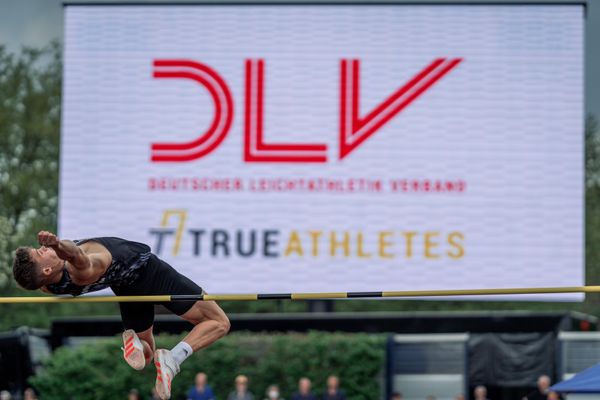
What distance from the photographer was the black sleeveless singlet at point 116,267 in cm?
921

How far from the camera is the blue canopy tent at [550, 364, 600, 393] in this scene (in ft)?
41.6

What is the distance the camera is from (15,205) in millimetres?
40844

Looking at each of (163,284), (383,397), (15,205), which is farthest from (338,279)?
(15,205)

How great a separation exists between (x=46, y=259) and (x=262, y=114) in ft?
50.1

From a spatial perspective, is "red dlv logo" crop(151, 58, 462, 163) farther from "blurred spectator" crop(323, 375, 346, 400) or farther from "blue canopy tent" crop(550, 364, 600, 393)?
"blue canopy tent" crop(550, 364, 600, 393)

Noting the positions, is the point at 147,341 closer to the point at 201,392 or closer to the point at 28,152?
the point at 201,392

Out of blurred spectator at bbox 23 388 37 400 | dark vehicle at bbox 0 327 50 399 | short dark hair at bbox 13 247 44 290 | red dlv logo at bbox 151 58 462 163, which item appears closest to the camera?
short dark hair at bbox 13 247 44 290

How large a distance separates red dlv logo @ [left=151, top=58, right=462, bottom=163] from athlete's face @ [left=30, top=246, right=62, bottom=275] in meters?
15.0

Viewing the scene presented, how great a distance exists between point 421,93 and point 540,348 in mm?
4777

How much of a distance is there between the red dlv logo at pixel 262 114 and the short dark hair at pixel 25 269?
15089 mm

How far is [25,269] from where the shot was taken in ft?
29.3

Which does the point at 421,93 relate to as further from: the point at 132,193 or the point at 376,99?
the point at 132,193

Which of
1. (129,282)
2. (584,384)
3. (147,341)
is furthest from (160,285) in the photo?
(584,384)

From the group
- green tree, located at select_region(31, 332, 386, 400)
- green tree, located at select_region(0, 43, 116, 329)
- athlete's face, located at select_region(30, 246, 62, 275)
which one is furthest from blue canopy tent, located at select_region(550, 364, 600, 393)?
green tree, located at select_region(0, 43, 116, 329)
